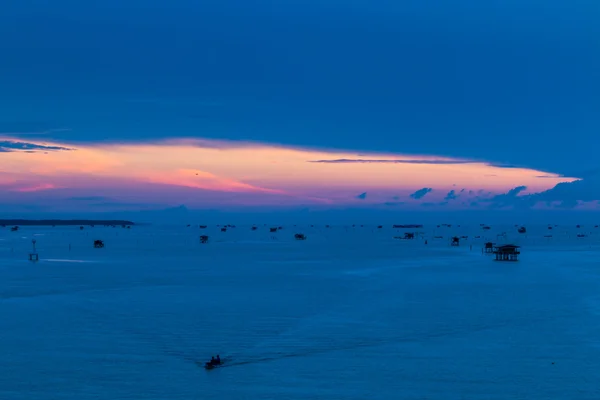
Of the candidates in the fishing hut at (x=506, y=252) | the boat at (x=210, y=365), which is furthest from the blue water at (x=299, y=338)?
the fishing hut at (x=506, y=252)

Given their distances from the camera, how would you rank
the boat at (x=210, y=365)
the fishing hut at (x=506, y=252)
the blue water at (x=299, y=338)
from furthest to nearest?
the fishing hut at (x=506, y=252), the boat at (x=210, y=365), the blue water at (x=299, y=338)

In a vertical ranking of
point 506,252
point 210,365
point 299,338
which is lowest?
point 210,365

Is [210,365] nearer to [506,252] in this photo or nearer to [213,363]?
[213,363]

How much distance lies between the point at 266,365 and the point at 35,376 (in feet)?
27.5

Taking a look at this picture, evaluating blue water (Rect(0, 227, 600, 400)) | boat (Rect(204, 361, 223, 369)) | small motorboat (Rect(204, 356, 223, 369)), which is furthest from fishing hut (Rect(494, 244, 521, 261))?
boat (Rect(204, 361, 223, 369))

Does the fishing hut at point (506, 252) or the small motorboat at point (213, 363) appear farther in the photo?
the fishing hut at point (506, 252)

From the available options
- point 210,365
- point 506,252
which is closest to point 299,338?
point 210,365

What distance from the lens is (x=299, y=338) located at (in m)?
29.8

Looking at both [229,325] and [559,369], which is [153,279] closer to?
[229,325]

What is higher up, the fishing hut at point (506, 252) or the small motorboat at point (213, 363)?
the fishing hut at point (506, 252)

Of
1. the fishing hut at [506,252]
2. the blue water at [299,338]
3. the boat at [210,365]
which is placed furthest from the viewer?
the fishing hut at [506,252]

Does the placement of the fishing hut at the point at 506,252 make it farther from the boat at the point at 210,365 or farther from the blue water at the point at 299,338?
the boat at the point at 210,365

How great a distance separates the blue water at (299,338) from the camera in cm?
2255

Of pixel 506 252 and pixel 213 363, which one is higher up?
pixel 506 252
